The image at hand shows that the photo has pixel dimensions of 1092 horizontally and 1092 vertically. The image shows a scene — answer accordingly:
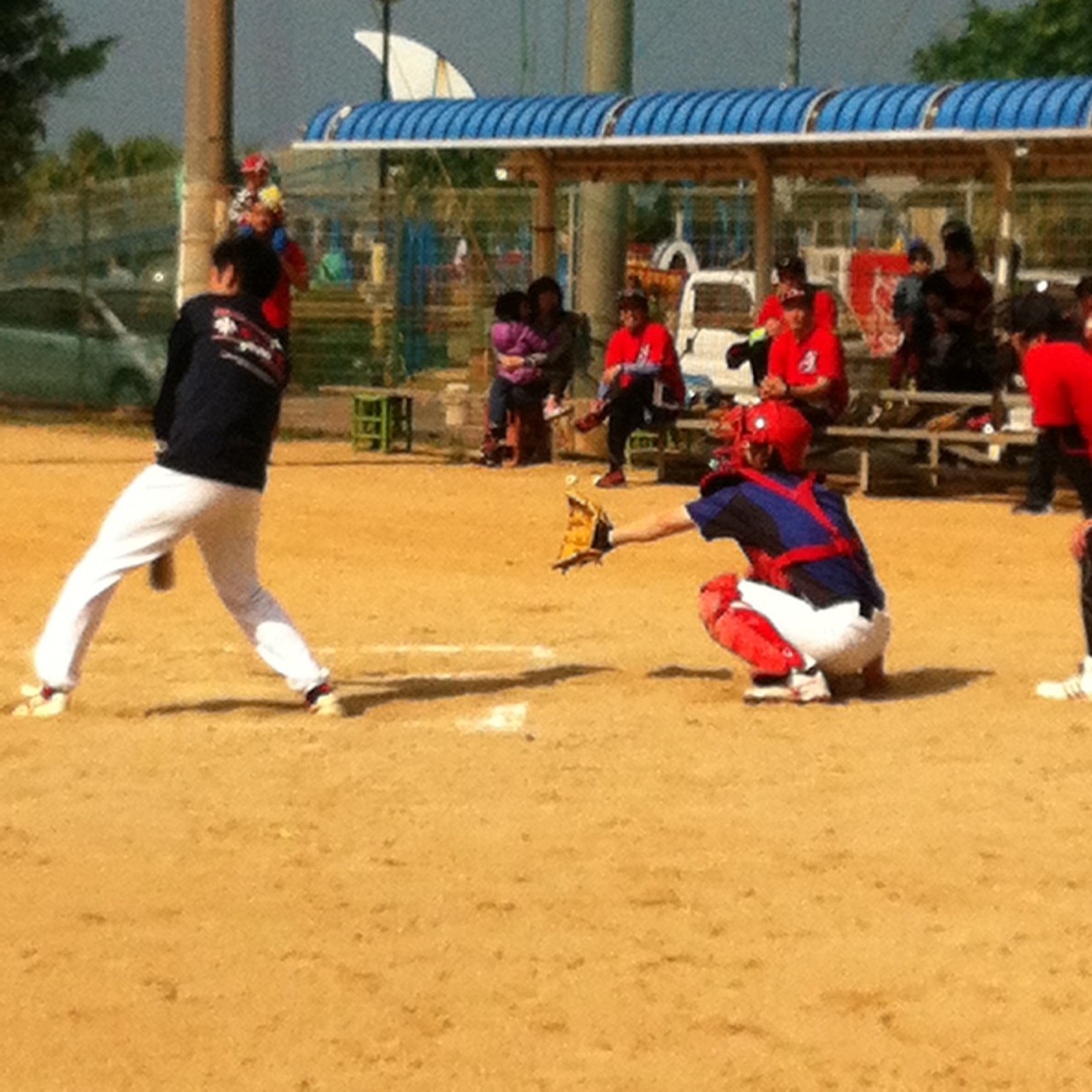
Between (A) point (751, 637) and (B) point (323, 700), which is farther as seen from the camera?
(A) point (751, 637)

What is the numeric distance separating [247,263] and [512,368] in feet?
39.9

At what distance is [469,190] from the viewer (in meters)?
25.6

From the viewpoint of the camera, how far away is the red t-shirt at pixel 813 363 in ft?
56.6

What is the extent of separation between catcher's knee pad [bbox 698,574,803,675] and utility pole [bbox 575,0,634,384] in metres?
13.8

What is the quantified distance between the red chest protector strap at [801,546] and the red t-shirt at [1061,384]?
1.01 meters

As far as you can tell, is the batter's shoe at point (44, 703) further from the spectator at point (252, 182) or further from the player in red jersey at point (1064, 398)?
the spectator at point (252, 182)

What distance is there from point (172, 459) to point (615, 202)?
15643 mm

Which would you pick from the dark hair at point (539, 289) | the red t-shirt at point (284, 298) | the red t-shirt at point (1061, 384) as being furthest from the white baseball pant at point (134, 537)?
the dark hair at point (539, 289)

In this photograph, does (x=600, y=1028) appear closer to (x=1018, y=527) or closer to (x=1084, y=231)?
(x=1018, y=527)

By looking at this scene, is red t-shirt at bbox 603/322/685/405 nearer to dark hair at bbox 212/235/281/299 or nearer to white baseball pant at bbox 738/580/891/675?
white baseball pant at bbox 738/580/891/675

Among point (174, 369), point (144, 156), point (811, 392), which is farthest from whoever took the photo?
point (144, 156)

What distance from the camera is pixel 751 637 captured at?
9797 millimetres

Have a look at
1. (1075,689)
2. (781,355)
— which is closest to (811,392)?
(781,355)

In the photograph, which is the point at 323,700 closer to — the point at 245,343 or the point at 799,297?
the point at 245,343
